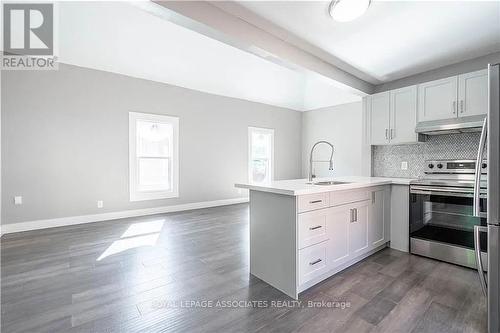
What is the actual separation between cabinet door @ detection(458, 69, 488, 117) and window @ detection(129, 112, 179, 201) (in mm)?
4886

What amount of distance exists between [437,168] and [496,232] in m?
2.04

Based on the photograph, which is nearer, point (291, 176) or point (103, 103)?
point (103, 103)

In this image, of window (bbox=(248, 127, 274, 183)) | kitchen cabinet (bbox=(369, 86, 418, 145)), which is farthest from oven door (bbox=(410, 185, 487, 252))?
window (bbox=(248, 127, 274, 183))

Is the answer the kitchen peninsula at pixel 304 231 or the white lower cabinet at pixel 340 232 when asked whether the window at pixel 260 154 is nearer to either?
the white lower cabinet at pixel 340 232

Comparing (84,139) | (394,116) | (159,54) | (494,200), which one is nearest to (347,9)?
(494,200)

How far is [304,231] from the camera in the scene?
1.98 metres

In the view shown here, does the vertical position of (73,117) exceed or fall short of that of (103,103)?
it falls short

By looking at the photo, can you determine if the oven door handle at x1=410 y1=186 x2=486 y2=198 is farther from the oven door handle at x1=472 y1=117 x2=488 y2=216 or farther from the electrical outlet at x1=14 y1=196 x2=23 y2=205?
the electrical outlet at x1=14 y1=196 x2=23 y2=205

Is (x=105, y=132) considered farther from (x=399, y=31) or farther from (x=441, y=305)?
(x=441, y=305)

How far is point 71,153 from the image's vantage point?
416cm

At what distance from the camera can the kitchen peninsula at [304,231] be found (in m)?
1.95

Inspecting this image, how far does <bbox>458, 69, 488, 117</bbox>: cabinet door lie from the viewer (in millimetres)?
2725

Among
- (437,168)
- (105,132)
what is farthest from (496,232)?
(105,132)

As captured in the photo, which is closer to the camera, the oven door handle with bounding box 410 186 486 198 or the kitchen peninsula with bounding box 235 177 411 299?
the kitchen peninsula with bounding box 235 177 411 299
